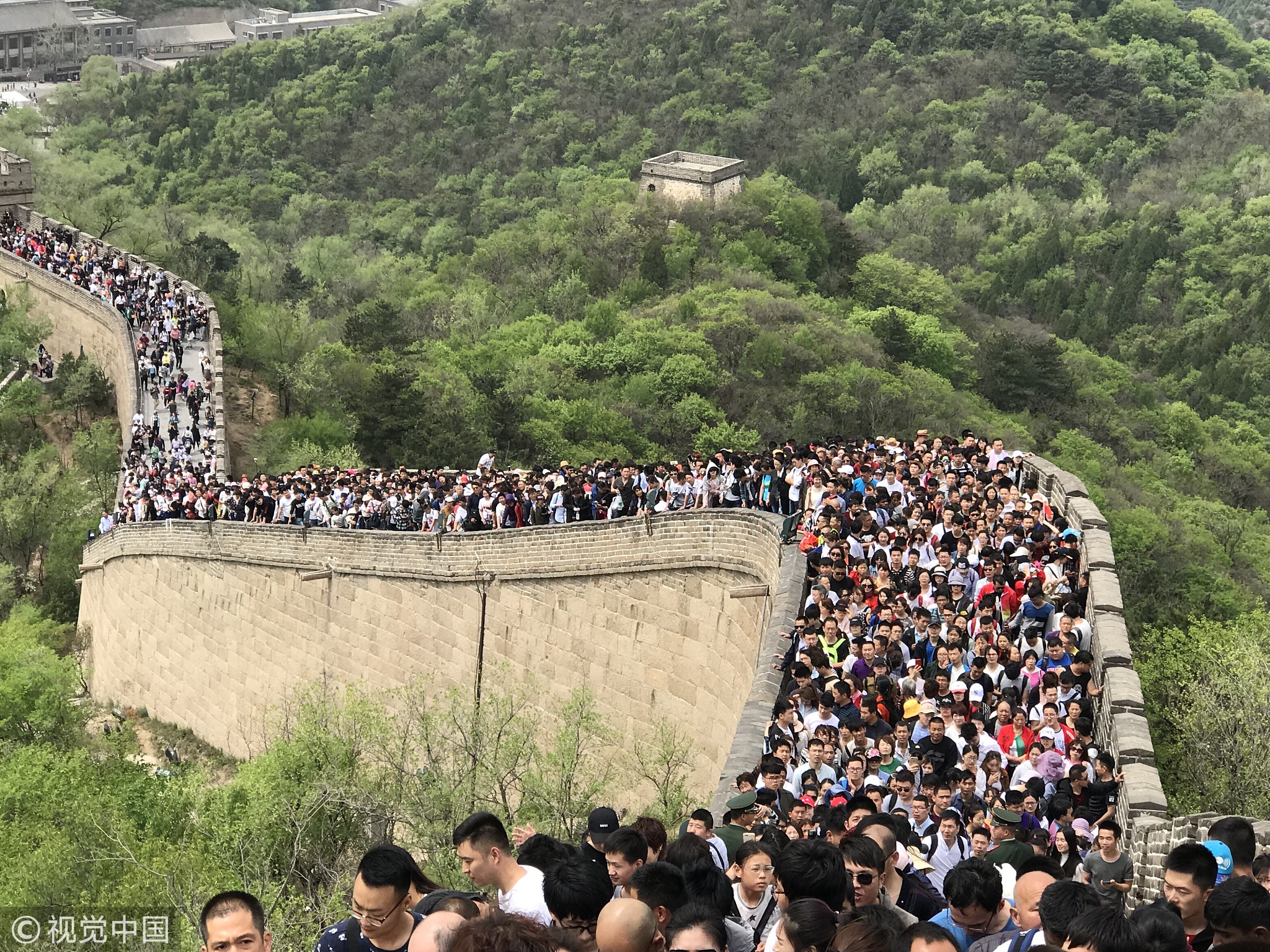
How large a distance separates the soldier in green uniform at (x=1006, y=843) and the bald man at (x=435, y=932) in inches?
146

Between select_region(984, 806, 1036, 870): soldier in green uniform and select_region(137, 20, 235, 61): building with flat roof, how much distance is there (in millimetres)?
137263

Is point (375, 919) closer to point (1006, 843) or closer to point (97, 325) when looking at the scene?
point (1006, 843)

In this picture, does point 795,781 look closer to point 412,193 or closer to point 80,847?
point 80,847

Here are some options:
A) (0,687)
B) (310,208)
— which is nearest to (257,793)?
(0,687)

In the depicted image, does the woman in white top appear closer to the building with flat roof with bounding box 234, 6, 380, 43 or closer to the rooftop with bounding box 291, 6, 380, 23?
the building with flat roof with bounding box 234, 6, 380, 43

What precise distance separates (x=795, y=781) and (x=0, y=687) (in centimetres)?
2034

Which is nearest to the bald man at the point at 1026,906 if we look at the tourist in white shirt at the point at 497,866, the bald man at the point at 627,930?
the bald man at the point at 627,930

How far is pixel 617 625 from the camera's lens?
25328 millimetres

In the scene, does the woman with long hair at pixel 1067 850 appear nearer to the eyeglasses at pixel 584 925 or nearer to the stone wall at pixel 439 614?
the eyeglasses at pixel 584 925

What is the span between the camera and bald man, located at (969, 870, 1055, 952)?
927 centimetres

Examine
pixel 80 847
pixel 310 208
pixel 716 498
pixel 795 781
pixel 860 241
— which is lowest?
pixel 310 208

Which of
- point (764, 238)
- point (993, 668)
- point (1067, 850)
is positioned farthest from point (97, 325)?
point (1067, 850)

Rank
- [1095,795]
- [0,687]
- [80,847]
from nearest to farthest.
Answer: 1. [1095,795]
2. [80,847]
3. [0,687]

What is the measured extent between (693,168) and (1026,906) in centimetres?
6382
